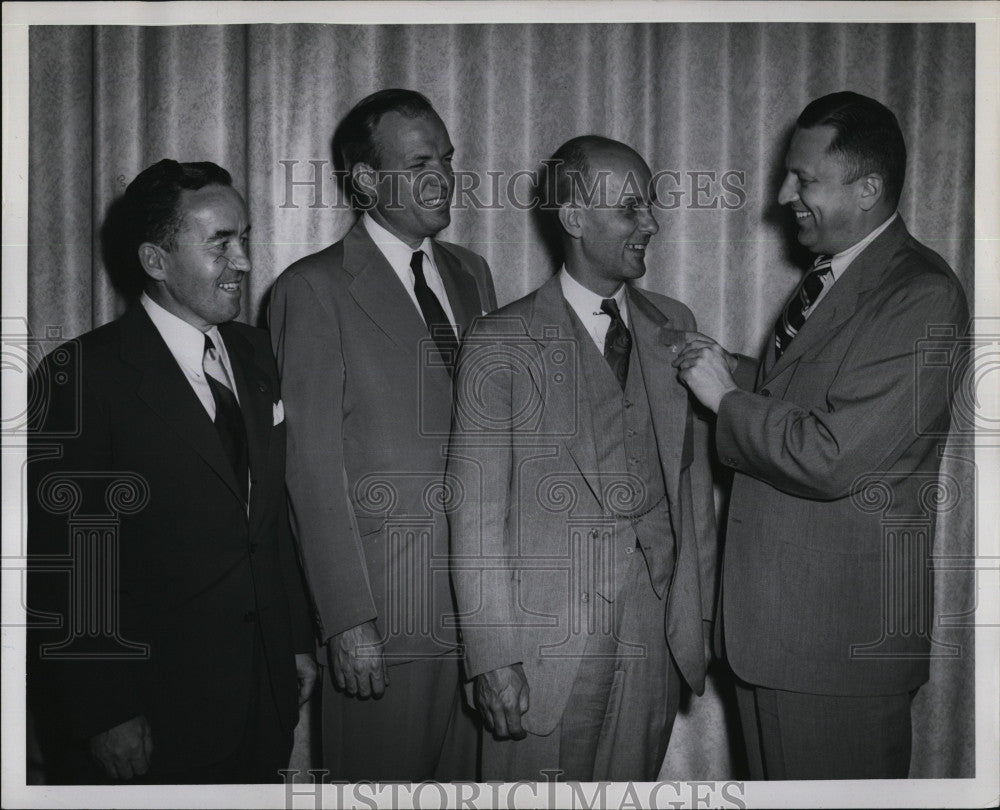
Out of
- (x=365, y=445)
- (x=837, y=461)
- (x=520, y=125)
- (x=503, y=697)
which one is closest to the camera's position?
(x=837, y=461)

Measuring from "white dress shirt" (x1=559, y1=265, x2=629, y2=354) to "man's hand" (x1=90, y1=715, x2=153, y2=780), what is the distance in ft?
5.17

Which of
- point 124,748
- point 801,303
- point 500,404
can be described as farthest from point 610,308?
point 124,748

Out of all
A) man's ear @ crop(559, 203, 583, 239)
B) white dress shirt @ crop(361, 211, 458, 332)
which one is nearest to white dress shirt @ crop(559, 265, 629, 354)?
man's ear @ crop(559, 203, 583, 239)

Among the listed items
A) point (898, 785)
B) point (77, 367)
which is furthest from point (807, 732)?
point (77, 367)

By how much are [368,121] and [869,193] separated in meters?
1.37

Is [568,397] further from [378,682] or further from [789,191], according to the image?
[378,682]

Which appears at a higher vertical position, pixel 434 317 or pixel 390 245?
pixel 390 245

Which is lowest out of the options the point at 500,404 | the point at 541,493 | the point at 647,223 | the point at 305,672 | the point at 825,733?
the point at 825,733

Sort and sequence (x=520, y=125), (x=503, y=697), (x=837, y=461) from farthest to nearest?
(x=520, y=125) < (x=503, y=697) < (x=837, y=461)

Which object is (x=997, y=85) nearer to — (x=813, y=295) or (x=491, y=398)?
(x=813, y=295)

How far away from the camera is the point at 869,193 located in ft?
9.08

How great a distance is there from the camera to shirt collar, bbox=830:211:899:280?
2762 millimetres

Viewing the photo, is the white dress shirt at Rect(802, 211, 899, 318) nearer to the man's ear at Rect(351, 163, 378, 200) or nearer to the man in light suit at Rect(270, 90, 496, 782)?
the man in light suit at Rect(270, 90, 496, 782)

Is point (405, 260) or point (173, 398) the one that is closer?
point (173, 398)
